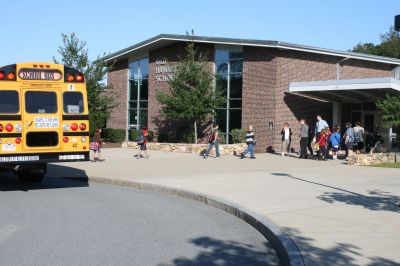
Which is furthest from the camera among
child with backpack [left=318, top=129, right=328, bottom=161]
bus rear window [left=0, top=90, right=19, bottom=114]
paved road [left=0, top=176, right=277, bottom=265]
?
child with backpack [left=318, top=129, right=328, bottom=161]

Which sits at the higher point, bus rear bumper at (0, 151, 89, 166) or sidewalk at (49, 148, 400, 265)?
bus rear bumper at (0, 151, 89, 166)

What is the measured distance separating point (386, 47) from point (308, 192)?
196 feet

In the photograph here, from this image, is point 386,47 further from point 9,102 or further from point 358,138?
point 9,102

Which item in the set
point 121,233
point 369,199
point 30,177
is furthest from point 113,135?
point 121,233

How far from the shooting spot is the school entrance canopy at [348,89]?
2105 centimetres

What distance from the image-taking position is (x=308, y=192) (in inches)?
432

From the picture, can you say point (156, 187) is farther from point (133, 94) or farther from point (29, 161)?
point (133, 94)

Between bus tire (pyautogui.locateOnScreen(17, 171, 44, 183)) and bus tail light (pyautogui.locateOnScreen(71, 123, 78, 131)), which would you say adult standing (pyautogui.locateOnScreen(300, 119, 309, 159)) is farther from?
bus tail light (pyautogui.locateOnScreen(71, 123, 78, 131))

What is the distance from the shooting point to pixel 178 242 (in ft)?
23.0

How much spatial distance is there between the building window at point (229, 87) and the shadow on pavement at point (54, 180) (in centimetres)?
1174

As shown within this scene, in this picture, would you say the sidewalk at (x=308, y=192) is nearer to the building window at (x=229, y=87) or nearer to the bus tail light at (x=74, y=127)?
the bus tail light at (x=74, y=127)

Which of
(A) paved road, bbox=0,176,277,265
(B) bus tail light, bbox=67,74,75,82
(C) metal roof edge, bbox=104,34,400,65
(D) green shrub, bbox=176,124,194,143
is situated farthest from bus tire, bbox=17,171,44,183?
(D) green shrub, bbox=176,124,194,143

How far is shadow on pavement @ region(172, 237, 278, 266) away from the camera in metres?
6.01

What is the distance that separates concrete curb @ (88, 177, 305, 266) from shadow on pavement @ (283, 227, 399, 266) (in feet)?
0.31
